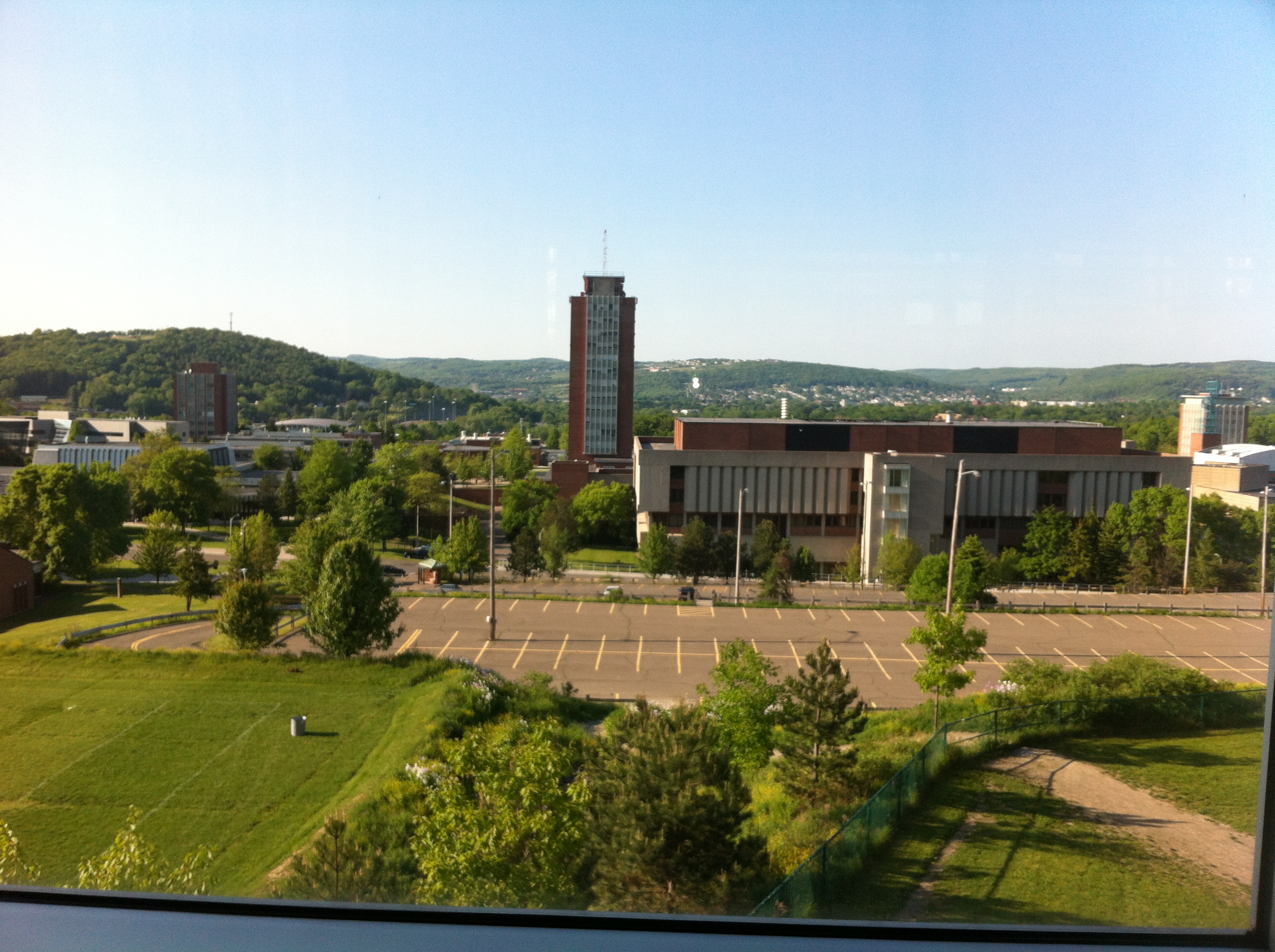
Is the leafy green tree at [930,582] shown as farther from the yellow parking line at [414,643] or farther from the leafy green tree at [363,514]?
the leafy green tree at [363,514]

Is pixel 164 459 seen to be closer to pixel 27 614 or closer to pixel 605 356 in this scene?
pixel 27 614

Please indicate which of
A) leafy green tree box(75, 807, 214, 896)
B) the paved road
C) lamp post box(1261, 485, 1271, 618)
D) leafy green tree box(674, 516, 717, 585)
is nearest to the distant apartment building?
the paved road

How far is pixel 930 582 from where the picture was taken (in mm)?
8727

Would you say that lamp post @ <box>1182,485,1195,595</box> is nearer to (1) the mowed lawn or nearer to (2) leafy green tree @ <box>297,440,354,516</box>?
(1) the mowed lawn

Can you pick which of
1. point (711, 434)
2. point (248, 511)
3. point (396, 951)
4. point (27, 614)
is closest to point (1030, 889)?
point (396, 951)

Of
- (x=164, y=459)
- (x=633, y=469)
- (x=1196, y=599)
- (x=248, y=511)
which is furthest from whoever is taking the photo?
(x=633, y=469)

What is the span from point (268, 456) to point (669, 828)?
10465 mm

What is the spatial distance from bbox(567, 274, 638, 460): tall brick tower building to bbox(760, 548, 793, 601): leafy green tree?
42.0 feet

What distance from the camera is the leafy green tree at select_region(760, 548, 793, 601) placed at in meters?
9.02

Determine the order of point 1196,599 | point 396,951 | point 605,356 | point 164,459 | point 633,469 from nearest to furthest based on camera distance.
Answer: point 396,951 < point 164,459 < point 1196,599 < point 633,469 < point 605,356

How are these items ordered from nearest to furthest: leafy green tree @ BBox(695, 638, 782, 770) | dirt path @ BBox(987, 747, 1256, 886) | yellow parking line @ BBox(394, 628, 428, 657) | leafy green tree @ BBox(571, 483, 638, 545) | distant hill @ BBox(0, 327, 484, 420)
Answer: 1. dirt path @ BBox(987, 747, 1256, 886)
2. leafy green tree @ BBox(695, 638, 782, 770)
3. distant hill @ BBox(0, 327, 484, 420)
4. yellow parking line @ BBox(394, 628, 428, 657)
5. leafy green tree @ BBox(571, 483, 638, 545)

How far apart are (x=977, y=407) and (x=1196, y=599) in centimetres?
388

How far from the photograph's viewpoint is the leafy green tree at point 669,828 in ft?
8.98

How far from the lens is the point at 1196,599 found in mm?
8125
